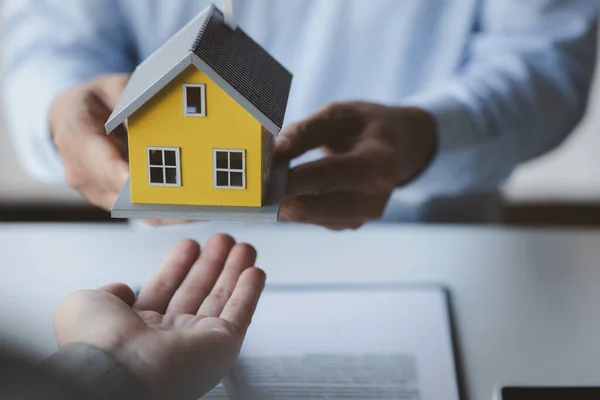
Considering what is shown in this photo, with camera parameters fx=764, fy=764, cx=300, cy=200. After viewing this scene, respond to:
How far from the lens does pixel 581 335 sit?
0.69 meters

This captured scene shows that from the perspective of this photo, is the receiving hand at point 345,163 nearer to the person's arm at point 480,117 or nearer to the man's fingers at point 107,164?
Answer: the person's arm at point 480,117

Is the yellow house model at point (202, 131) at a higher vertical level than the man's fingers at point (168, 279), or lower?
higher

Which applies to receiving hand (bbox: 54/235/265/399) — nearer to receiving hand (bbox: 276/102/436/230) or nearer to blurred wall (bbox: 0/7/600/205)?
receiving hand (bbox: 276/102/436/230)

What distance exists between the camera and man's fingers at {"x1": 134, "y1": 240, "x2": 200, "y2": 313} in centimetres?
60

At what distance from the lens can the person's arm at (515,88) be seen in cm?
77

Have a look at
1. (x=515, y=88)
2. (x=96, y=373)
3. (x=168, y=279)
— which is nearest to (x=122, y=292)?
(x=168, y=279)

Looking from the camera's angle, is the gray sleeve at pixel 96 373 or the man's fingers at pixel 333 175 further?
the man's fingers at pixel 333 175

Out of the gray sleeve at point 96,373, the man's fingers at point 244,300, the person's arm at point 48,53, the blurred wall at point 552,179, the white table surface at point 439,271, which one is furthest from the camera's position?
the blurred wall at point 552,179

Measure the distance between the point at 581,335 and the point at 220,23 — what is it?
0.42m

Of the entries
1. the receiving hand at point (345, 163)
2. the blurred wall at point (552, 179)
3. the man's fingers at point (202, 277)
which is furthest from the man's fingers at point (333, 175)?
the blurred wall at point (552, 179)

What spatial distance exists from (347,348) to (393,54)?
0.35 metres

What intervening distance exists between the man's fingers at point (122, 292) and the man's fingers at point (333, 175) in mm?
150

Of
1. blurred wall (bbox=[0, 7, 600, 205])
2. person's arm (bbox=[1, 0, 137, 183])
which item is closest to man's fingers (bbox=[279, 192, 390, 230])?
person's arm (bbox=[1, 0, 137, 183])

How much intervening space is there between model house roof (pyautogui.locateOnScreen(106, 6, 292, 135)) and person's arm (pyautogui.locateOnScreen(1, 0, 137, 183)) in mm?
270
